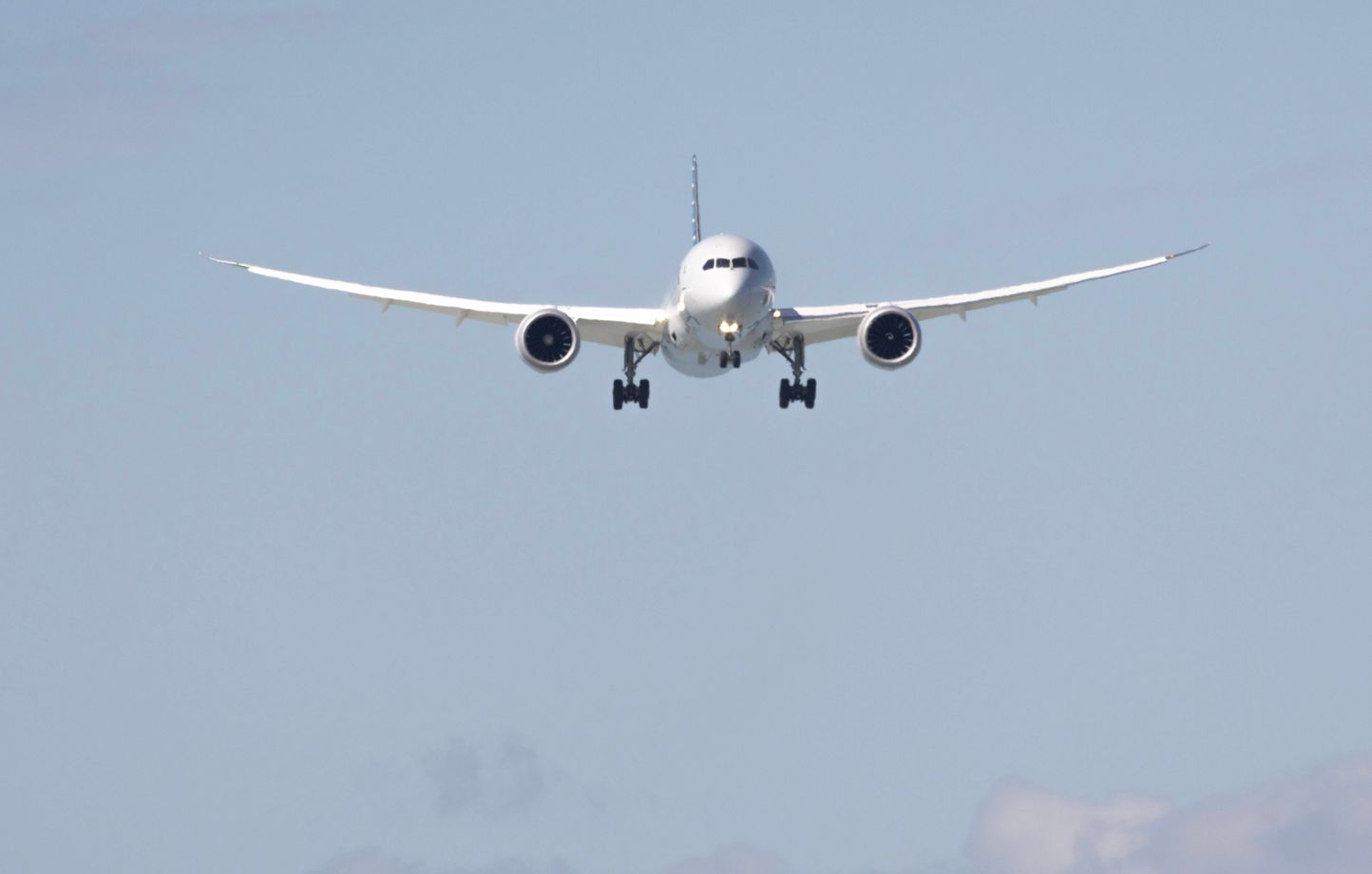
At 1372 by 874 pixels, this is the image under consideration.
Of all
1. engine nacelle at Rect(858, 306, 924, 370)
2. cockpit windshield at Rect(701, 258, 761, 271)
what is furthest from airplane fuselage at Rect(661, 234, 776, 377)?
engine nacelle at Rect(858, 306, 924, 370)

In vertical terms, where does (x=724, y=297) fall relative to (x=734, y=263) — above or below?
below

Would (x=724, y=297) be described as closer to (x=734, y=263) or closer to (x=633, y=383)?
(x=734, y=263)

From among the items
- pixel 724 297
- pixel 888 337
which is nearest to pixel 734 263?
pixel 724 297

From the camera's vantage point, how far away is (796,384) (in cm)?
7606

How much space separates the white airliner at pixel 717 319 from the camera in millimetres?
67562

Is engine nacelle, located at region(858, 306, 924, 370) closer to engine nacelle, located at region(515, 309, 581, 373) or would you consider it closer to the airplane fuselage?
the airplane fuselage

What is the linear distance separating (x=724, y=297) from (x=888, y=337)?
6555 mm

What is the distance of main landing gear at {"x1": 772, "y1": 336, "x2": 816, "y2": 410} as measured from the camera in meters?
74.8

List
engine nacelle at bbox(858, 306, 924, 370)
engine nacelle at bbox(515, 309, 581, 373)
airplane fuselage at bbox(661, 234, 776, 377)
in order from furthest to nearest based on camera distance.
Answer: engine nacelle at bbox(858, 306, 924, 370) < engine nacelle at bbox(515, 309, 581, 373) < airplane fuselage at bbox(661, 234, 776, 377)

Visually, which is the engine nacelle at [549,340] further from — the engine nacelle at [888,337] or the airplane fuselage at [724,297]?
the engine nacelle at [888,337]

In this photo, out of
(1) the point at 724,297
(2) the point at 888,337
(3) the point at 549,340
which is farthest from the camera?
(2) the point at 888,337

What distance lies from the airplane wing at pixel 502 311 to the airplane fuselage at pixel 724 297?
1867mm

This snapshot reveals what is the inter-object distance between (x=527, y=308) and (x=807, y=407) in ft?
31.9

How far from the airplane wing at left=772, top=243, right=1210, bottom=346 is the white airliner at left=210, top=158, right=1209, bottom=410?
0.03 m
